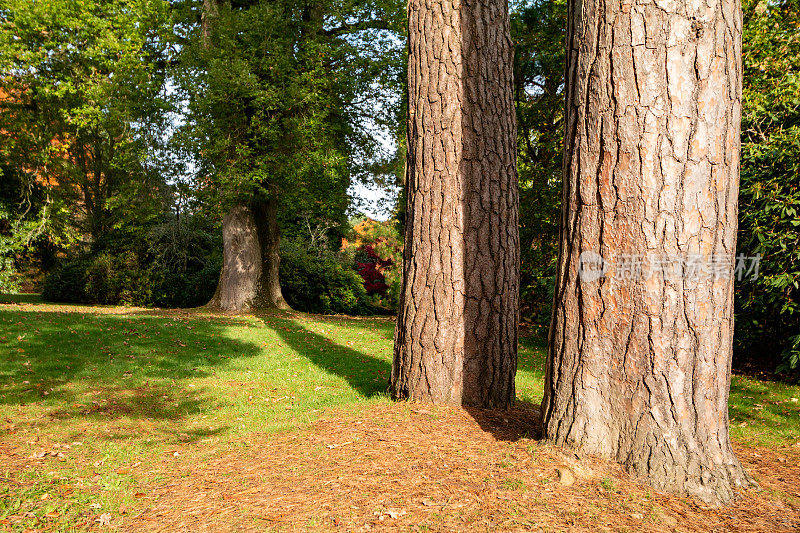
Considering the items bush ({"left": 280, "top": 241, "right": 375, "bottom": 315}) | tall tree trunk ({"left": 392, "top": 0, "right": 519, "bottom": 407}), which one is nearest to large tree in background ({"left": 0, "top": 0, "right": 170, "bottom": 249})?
bush ({"left": 280, "top": 241, "right": 375, "bottom": 315})

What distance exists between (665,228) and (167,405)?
5.46 meters

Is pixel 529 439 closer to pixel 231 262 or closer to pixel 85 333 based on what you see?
pixel 85 333

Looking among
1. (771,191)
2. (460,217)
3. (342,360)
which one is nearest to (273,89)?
A: (342,360)

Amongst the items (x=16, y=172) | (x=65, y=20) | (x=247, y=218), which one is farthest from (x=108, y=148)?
(x=247, y=218)

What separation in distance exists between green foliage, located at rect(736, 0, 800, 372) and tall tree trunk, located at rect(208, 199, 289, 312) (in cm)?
1184

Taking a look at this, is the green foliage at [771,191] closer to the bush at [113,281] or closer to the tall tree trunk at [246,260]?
the tall tree trunk at [246,260]

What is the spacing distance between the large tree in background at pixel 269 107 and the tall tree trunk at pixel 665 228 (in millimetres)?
10549

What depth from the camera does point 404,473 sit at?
3.05 m

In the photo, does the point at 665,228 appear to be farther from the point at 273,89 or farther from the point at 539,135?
the point at 273,89

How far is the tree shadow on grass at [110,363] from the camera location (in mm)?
5707

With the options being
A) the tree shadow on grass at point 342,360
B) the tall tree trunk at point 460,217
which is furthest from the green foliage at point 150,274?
the tall tree trunk at point 460,217

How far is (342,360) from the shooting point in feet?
26.3

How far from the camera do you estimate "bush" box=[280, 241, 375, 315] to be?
59.3 ft

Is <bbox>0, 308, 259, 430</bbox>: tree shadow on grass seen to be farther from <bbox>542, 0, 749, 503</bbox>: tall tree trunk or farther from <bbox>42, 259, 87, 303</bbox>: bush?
<bbox>42, 259, 87, 303</bbox>: bush
